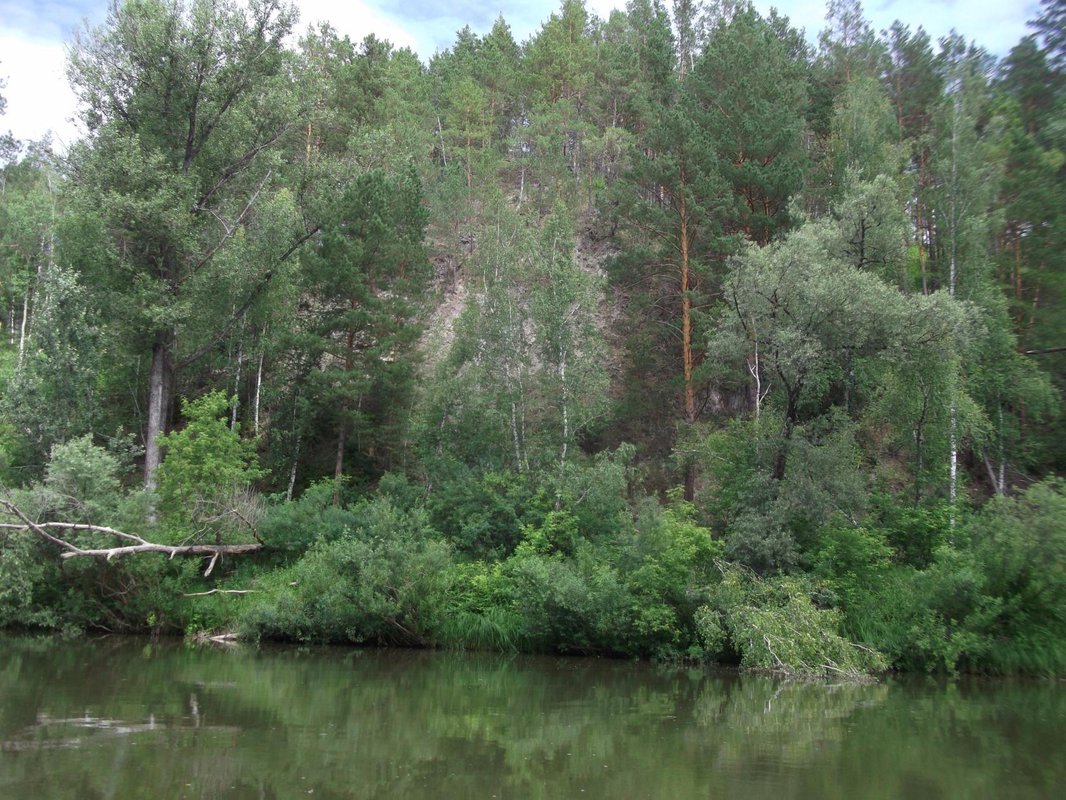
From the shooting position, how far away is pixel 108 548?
20.4 metres

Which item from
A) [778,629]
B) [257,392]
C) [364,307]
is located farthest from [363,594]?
[257,392]

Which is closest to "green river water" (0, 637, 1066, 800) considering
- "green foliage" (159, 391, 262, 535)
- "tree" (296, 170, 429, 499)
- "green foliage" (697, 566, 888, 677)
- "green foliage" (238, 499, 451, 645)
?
"green foliage" (697, 566, 888, 677)

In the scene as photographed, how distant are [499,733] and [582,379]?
50.1 ft

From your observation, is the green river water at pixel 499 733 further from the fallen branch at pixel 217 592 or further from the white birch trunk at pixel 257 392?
the white birch trunk at pixel 257 392

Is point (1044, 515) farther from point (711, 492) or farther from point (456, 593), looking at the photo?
point (456, 593)

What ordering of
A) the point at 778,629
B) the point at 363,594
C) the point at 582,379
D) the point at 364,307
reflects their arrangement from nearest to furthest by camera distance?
the point at 778,629 → the point at 363,594 → the point at 582,379 → the point at 364,307

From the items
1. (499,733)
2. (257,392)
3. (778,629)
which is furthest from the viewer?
(257,392)

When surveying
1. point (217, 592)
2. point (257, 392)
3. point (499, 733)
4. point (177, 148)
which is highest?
point (177, 148)

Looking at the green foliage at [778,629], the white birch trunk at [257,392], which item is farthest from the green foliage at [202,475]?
the green foliage at [778,629]

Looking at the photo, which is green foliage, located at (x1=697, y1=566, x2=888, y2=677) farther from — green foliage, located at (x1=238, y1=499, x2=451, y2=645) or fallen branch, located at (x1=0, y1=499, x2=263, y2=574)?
fallen branch, located at (x1=0, y1=499, x2=263, y2=574)

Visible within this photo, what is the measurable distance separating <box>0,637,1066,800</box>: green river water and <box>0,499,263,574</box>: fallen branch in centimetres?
242

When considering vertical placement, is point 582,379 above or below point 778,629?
above

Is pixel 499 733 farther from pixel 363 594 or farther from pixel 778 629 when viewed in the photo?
pixel 363 594

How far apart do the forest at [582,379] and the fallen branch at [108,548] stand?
0.16 meters
